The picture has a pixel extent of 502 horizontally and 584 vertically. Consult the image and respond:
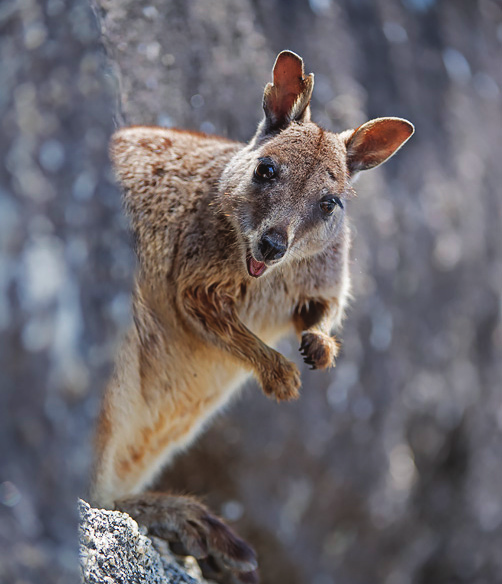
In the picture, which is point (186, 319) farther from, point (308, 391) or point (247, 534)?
point (247, 534)

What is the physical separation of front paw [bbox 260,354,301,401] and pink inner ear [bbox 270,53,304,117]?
1.14 meters

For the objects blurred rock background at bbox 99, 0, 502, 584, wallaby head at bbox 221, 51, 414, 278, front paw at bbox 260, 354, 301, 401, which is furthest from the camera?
blurred rock background at bbox 99, 0, 502, 584

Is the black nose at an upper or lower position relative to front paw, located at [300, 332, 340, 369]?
upper

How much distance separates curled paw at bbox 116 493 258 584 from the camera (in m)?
3.40

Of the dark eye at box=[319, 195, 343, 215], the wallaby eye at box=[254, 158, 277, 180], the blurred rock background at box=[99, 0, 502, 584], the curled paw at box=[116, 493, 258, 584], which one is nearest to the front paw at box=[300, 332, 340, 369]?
the dark eye at box=[319, 195, 343, 215]

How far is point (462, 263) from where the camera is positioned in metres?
6.83

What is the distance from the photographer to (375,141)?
326 cm

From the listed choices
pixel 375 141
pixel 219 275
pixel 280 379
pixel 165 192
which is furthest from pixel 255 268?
pixel 375 141

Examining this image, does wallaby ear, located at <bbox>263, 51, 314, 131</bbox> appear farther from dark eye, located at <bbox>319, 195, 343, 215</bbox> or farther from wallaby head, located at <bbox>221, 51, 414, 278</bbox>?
dark eye, located at <bbox>319, 195, 343, 215</bbox>

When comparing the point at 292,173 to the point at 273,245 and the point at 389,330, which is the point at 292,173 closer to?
the point at 273,245

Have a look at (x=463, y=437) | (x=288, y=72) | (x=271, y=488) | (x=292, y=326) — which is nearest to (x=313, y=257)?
(x=292, y=326)

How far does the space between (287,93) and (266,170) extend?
0.43 m

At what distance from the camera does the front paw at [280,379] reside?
10.9 feet

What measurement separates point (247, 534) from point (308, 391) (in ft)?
4.15
